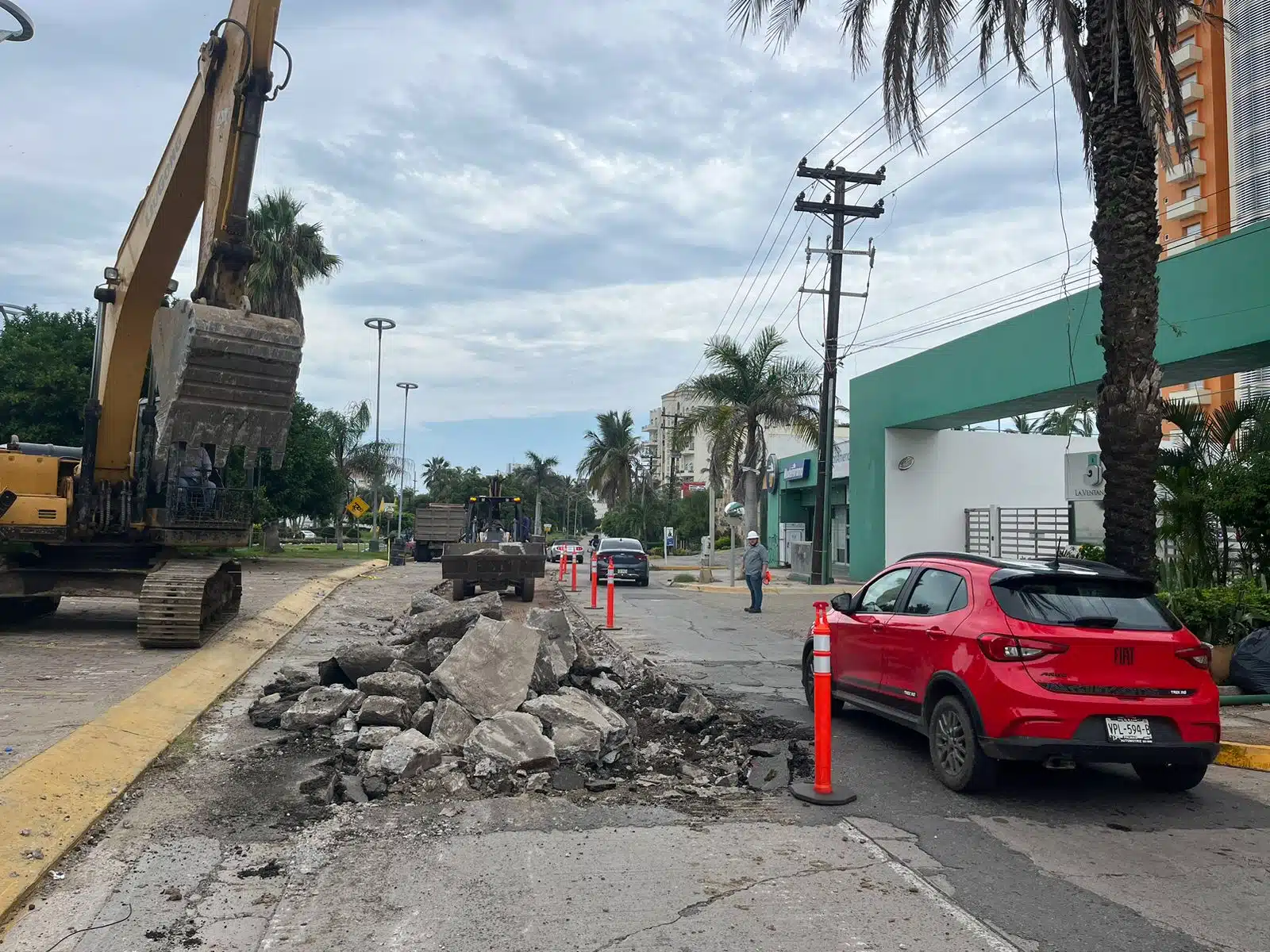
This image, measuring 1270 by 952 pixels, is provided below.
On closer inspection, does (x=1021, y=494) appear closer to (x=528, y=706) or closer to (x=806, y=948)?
(x=528, y=706)

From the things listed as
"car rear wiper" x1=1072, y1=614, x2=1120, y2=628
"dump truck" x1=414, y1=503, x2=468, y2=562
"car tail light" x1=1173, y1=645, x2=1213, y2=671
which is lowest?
"car tail light" x1=1173, y1=645, x2=1213, y2=671

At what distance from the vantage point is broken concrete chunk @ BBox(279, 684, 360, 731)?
8.39 m

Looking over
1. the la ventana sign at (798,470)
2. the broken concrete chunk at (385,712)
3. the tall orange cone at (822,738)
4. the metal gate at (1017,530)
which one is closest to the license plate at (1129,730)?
the tall orange cone at (822,738)

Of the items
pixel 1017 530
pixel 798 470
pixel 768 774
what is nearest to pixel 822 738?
pixel 768 774

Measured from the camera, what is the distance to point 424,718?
779 cm

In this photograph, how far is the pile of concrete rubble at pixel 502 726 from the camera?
692cm

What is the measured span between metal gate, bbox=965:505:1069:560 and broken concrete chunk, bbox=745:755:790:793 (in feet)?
54.9

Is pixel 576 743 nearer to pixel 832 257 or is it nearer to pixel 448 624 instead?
pixel 448 624

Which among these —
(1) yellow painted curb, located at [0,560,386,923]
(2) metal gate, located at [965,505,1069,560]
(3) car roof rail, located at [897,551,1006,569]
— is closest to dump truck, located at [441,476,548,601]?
(1) yellow painted curb, located at [0,560,386,923]

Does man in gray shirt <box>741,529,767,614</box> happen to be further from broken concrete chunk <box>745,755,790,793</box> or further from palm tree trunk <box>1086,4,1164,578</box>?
broken concrete chunk <box>745,755,790,793</box>

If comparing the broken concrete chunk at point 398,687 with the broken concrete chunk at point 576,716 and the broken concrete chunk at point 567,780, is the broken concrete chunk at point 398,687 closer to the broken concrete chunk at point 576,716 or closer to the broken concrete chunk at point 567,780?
the broken concrete chunk at point 576,716

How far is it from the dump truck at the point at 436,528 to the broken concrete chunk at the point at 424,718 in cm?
3772

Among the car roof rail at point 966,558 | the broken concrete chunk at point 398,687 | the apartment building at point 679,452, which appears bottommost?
the broken concrete chunk at point 398,687

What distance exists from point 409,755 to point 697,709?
2744 mm
